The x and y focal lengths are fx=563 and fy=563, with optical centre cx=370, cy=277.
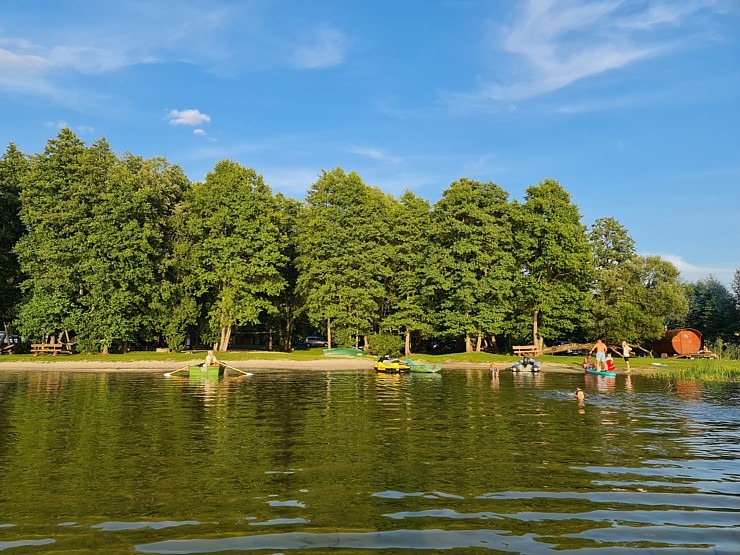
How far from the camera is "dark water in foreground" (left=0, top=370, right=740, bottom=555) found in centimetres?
907

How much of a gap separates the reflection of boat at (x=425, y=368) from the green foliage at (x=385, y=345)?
18.4m

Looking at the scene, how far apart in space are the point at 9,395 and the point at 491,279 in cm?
5096

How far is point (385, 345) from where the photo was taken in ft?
228

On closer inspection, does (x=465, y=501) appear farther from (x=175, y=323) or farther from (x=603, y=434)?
(x=175, y=323)

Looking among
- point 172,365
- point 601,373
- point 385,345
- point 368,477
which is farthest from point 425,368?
point 368,477

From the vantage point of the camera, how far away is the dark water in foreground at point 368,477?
907 cm

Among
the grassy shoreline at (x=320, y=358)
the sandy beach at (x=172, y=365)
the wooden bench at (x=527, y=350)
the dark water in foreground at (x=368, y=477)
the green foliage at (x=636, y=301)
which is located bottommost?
the sandy beach at (x=172, y=365)

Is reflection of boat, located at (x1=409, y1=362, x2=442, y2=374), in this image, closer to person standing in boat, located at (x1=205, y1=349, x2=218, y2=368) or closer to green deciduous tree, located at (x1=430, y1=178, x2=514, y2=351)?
person standing in boat, located at (x1=205, y1=349, x2=218, y2=368)

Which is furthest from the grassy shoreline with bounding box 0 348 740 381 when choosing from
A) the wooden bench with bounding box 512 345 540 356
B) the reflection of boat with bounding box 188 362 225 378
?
the reflection of boat with bounding box 188 362 225 378

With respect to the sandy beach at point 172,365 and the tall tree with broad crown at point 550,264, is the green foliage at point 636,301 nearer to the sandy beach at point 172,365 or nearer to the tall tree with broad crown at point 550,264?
the tall tree with broad crown at point 550,264

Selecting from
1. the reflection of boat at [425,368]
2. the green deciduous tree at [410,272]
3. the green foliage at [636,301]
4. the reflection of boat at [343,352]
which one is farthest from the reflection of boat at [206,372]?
the green foliage at [636,301]

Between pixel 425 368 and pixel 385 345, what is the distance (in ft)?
66.3

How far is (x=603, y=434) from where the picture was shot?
62.3 ft

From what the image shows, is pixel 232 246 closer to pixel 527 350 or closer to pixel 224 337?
pixel 224 337
